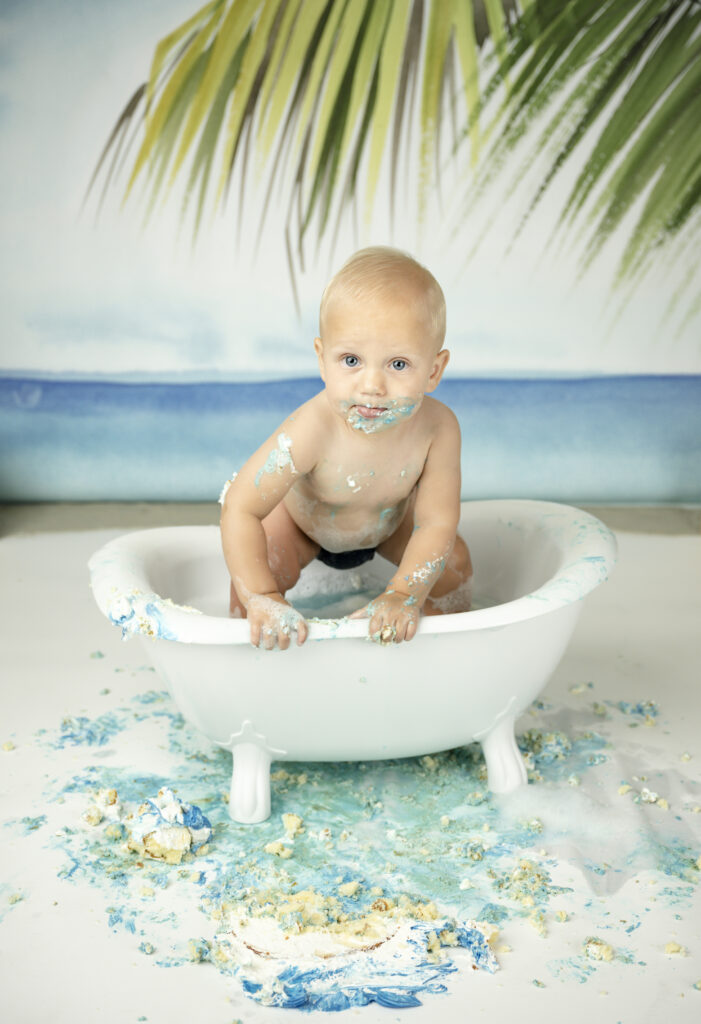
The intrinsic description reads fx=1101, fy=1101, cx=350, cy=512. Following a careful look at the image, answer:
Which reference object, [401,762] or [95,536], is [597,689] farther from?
[95,536]

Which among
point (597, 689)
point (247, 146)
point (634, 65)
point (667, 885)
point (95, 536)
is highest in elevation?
point (634, 65)

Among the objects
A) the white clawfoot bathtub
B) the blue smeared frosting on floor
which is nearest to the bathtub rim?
the white clawfoot bathtub

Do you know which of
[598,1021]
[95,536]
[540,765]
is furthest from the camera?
[95,536]

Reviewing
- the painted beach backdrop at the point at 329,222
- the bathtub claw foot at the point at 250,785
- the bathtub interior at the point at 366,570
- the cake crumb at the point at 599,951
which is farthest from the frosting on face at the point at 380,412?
the painted beach backdrop at the point at 329,222

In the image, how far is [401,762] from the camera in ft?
6.65

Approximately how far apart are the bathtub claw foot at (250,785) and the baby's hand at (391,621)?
1.04ft

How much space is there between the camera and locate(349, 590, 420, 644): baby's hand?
1646mm

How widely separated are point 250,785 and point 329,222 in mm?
2523

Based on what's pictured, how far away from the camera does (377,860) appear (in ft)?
5.63

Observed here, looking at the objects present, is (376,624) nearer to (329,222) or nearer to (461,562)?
(461,562)

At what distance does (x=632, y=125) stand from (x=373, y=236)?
0.96 m

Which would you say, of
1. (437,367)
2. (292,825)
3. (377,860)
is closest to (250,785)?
(292,825)

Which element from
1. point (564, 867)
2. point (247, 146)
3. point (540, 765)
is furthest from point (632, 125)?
point (564, 867)

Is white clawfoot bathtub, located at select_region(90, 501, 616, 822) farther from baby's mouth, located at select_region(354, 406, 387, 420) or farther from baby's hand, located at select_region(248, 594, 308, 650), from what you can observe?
baby's mouth, located at select_region(354, 406, 387, 420)
